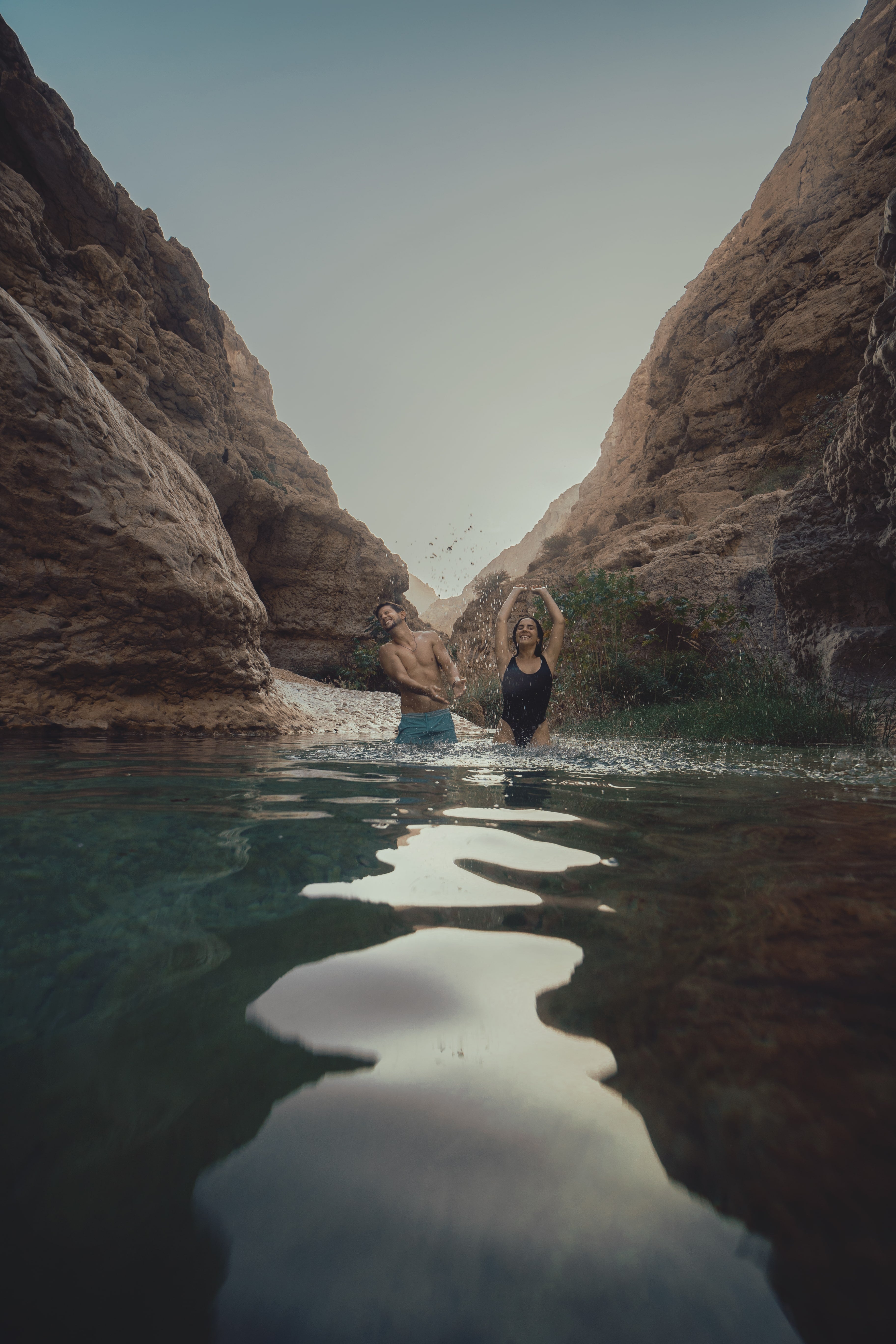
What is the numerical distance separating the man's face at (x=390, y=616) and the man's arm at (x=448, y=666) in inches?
17.1

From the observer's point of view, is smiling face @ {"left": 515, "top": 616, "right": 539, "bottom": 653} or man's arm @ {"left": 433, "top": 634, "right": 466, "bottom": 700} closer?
man's arm @ {"left": 433, "top": 634, "right": 466, "bottom": 700}

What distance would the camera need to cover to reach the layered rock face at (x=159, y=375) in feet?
18.4

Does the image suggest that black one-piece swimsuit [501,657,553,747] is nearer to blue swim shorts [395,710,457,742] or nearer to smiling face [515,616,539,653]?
smiling face [515,616,539,653]

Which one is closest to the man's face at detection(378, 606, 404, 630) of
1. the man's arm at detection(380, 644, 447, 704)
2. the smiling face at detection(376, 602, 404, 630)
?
the smiling face at detection(376, 602, 404, 630)

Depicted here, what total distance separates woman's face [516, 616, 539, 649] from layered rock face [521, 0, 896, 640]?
14.7ft

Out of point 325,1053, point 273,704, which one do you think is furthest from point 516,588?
point 325,1053

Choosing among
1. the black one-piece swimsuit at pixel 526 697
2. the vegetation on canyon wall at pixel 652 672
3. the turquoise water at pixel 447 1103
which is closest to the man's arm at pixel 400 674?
the black one-piece swimsuit at pixel 526 697

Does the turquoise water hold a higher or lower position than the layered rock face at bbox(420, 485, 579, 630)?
lower

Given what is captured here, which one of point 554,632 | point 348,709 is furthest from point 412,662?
point 348,709

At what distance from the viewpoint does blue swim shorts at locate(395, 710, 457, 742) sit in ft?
17.5

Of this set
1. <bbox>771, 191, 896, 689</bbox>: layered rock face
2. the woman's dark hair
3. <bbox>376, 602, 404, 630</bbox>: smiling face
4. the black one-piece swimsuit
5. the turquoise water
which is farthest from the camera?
<bbox>376, 602, 404, 630</bbox>: smiling face

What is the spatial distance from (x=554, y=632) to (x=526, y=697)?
86cm

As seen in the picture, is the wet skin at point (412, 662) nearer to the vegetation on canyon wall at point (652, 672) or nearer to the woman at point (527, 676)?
the woman at point (527, 676)

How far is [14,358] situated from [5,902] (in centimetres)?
452
